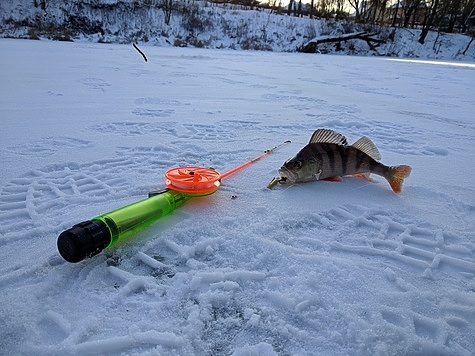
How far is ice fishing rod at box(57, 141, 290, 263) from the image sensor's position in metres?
1.28

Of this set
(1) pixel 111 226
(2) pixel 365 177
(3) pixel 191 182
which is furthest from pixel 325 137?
(1) pixel 111 226

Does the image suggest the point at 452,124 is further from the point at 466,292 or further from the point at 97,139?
the point at 97,139

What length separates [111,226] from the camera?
55.7 inches

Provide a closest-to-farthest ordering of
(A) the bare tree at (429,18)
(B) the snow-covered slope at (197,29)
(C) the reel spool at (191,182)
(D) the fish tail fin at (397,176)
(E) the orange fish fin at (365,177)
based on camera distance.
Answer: (C) the reel spool at (191,182), (D) the fish tail fin at (397,176), (E) the orange fish fin at (365,177), (B) the snow-covered slope at (197,29), (A) the bare tree at (429,18)

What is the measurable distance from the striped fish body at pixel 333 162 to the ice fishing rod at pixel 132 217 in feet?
1.39

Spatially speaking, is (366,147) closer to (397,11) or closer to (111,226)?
(111,226)

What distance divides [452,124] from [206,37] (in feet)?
67.6

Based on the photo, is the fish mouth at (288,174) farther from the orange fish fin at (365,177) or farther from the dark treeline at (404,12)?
the dark treeline at (404,12)

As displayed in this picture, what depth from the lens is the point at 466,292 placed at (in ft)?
4.59

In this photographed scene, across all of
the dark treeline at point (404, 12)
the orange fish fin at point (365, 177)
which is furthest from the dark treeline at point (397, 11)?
the orange fish fin at point (365, 177)

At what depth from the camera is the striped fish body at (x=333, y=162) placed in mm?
2168

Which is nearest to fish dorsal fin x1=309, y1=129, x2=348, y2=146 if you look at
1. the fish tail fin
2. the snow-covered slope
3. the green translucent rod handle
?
the fish tail fin

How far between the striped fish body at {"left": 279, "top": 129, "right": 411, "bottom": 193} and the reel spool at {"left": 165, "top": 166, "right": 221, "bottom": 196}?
49cm

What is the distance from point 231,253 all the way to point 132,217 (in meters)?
0.44
